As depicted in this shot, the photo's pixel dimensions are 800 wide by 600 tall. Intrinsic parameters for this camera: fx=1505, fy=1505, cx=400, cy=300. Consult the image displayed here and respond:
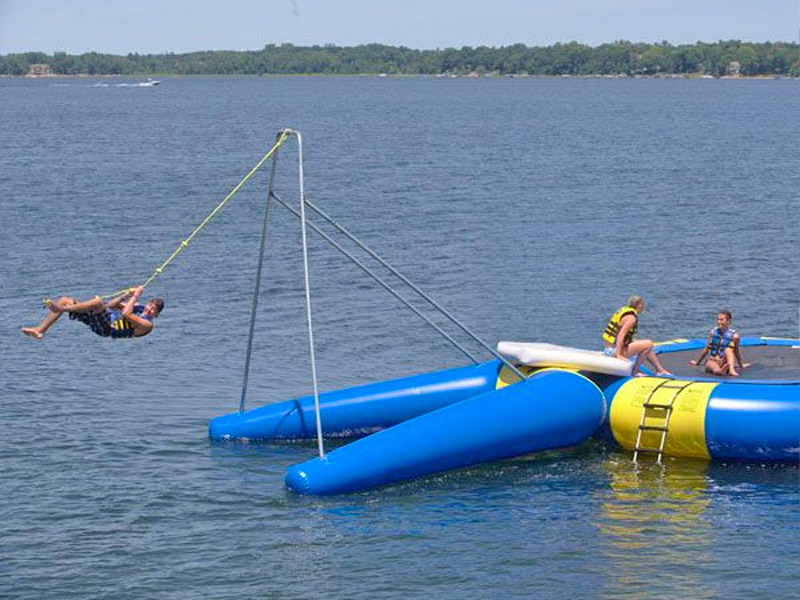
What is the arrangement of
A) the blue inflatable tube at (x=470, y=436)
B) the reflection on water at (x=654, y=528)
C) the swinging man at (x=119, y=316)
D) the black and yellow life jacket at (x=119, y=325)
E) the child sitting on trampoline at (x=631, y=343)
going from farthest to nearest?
the child sitting on trampoline at (x=631, y=343), the black and yellow life jacket at (x=119, y=325), the swinging man at (x=119, y=316), the blue inflatable tube at (x=470, y=436), the reflection on water at (x=654, y=528)

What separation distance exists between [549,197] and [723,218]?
8417 mm

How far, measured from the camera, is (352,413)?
22.5 m

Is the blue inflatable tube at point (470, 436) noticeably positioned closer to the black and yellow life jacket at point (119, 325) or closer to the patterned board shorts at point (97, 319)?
the black and yellow life jacket at point (119, 325)

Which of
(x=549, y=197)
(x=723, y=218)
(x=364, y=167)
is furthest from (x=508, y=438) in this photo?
(x=364, y=167)

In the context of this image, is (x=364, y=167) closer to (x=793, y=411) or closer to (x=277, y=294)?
(x=277, y=294)

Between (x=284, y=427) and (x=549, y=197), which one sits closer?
(x=284, y=427)

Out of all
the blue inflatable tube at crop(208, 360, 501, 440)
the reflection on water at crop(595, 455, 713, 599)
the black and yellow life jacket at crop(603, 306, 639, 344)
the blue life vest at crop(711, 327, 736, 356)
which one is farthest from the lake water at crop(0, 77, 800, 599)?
the blue life vest at crop(711, 327, 736, 356)

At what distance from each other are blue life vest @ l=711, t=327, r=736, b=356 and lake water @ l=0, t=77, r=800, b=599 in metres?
1.91

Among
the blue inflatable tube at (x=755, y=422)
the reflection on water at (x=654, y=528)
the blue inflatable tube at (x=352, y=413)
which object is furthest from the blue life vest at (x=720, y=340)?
the blue inflatable tube at (x=352, y=413)

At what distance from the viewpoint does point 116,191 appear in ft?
191

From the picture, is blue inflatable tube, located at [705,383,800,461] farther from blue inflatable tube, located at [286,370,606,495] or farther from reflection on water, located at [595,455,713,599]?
blue inflatable tube, located at [286,370,606,495]

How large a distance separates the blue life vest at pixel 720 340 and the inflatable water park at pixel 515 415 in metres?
0.43

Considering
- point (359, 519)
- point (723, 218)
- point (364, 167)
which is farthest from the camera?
point (364, 167)

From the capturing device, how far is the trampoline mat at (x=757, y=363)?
22327 millimetres
